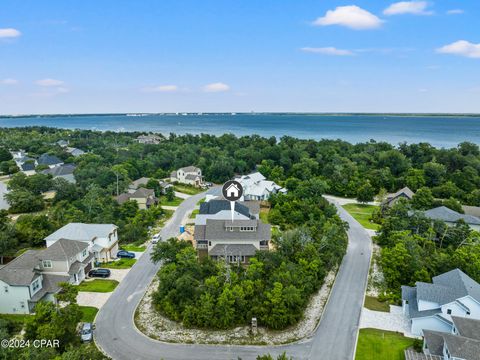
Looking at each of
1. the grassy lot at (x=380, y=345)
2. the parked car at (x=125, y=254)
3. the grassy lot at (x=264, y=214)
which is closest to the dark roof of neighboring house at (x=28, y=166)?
the parked car at (x=125, y=254)

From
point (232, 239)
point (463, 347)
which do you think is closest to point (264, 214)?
point (232, 239)

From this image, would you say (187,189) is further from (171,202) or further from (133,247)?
(133,247)

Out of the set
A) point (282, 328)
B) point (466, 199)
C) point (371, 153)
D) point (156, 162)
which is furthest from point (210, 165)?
point (282, 328)

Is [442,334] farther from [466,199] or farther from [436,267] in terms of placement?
[466,199]

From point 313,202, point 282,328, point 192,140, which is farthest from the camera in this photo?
point 192,140

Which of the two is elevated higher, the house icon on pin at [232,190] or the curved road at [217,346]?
the house icon on pin at [232,190]

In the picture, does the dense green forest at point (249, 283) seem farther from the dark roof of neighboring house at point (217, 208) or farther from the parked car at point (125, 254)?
the dark roof of neighboring house at point (217, 208)
